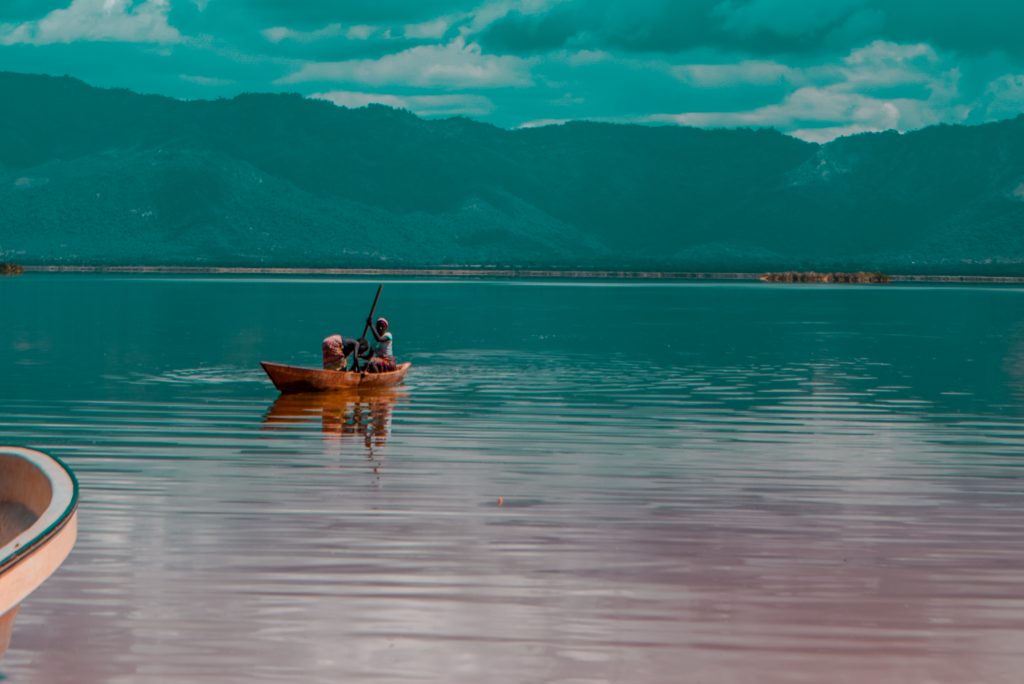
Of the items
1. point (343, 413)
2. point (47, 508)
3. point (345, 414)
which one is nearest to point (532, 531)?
point (47, 508)

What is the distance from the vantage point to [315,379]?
39.7m

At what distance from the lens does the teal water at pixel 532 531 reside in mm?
13812

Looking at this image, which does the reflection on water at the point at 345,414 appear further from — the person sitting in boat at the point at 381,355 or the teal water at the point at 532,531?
the person sitting in boat at the point at 381,355

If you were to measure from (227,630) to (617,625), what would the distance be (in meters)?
3.61

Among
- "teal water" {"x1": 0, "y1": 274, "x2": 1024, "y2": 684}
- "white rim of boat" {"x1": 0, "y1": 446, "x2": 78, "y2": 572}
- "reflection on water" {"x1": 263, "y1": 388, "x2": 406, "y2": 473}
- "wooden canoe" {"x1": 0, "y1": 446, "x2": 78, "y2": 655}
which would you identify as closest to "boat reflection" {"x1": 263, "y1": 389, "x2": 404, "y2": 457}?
"reflection on water" {"x1": 263, "y1": 388, "x2": 406, "y2": 473}

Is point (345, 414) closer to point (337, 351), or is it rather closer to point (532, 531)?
point (337, 351)

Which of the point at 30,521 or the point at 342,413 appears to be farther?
the point at 342,413

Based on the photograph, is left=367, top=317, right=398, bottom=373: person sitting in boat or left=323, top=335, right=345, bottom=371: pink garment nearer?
left=323, top=335, right=345, bottom=371: pink garment

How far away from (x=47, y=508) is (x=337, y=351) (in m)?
27.3

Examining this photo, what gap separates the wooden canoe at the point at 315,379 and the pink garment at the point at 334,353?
0.68 meters

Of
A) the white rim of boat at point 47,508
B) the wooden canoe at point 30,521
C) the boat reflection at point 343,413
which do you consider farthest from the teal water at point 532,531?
the white rim of boat at point 47,508

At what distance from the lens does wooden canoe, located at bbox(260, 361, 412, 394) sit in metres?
39.3

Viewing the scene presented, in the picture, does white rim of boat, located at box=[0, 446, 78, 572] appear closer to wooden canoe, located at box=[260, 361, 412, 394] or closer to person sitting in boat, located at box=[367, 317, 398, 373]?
wooden canoe, located at box=[260, 361, 412, 394]

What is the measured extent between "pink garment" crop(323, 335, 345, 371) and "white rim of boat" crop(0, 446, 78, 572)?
79.4ft
